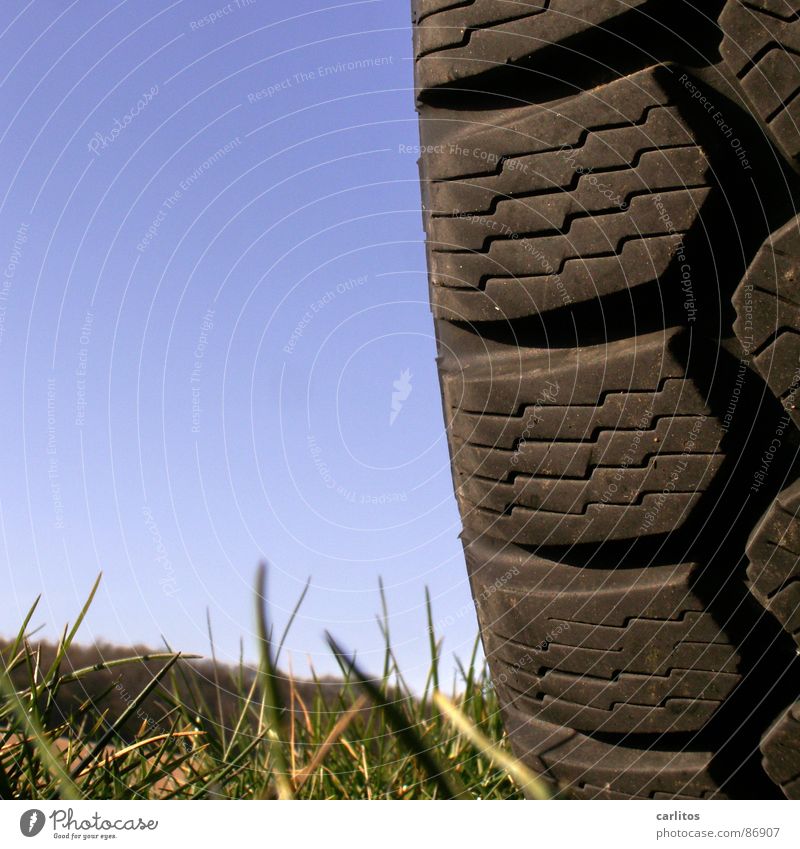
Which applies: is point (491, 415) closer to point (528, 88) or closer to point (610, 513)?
point (610, 513)

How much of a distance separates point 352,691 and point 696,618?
49 centimetres

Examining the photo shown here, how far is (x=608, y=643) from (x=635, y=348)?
25 cm

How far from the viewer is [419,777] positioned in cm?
95

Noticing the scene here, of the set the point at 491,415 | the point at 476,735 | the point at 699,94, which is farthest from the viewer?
the point at 476,735

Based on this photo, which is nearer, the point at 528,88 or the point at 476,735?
the point at 528,88

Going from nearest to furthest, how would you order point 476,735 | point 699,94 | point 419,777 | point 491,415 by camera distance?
1. point 699,94
2. point 491,415
3. point 419,777
4. point 476,735

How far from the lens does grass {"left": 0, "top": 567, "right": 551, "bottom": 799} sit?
0.78 m

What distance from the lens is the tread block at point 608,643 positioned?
755 mm

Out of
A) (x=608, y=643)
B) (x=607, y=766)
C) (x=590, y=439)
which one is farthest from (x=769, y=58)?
(x=607, y=766)

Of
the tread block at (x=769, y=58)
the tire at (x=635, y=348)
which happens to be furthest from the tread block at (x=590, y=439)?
the tread block at (x=769, y=58)

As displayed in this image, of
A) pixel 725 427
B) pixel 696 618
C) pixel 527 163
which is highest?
pixel 527 163

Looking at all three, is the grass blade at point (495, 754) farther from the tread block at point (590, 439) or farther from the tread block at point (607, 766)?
the tread block at point (590, 439)

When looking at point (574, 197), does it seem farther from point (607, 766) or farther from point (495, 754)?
point (495, 754)

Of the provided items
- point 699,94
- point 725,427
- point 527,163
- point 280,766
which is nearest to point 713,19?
point 699,94
